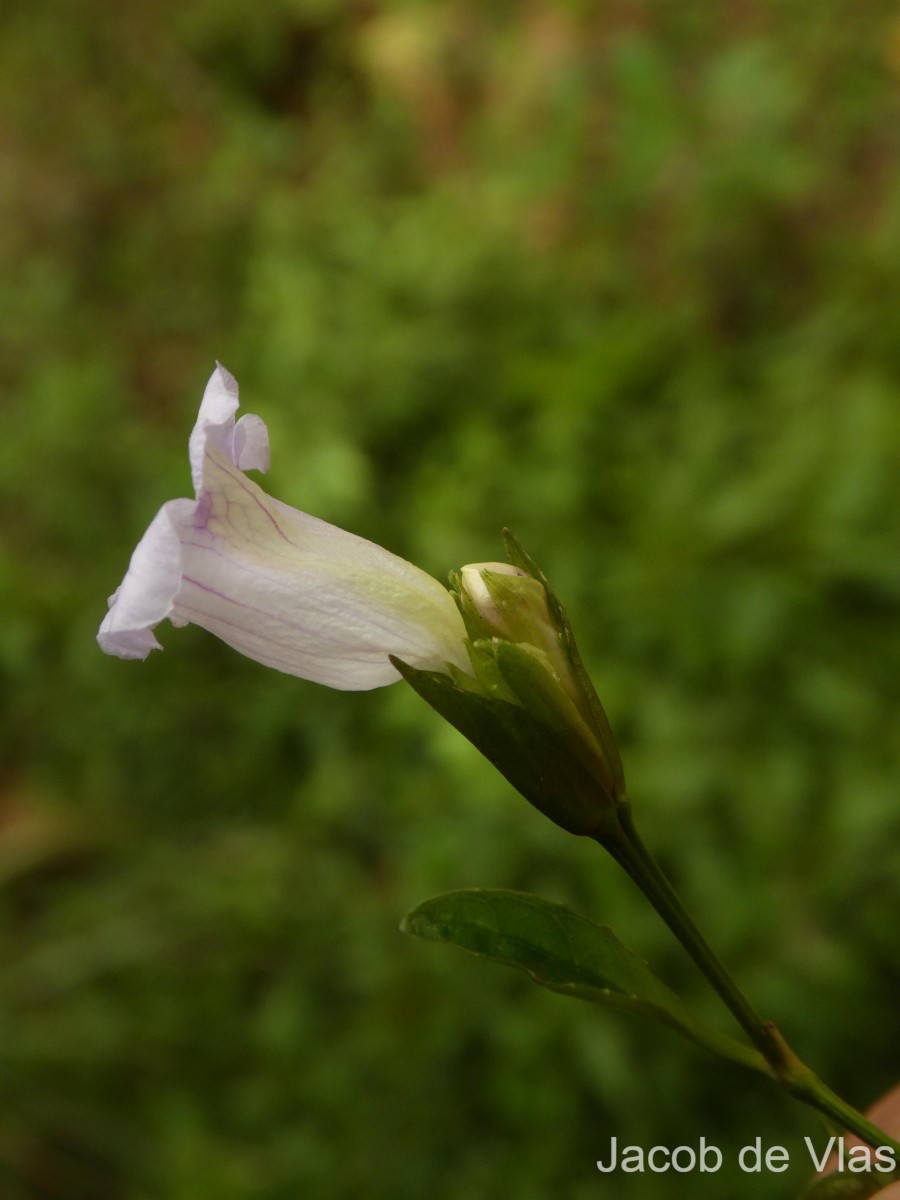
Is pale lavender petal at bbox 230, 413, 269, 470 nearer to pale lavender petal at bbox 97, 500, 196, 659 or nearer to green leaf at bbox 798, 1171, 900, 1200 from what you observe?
pale lavender petal at bbox 97, 500, 196, 659

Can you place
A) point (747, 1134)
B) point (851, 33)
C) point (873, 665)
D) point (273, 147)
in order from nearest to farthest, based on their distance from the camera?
point (747, 1134) < point (873, 665) < point (851, 33) < point (273, 147)

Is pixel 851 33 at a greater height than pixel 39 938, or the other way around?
pixel 851 33

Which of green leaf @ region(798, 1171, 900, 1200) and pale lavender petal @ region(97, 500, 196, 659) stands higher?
pale lavender petal @ region(97, 500, 196, 659)

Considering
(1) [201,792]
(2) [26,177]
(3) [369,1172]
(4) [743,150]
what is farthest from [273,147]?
(3) [369,1172]

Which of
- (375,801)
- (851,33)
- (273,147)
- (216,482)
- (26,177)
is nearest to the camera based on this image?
(216,482)

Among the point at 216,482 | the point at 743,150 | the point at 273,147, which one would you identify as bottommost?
the point at 216,482

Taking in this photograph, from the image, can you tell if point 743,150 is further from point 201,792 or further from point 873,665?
point 201,792

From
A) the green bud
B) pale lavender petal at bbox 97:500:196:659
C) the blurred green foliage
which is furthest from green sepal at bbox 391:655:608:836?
the blurred green foliage
